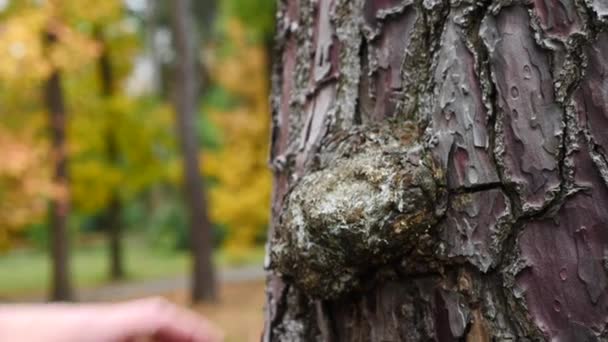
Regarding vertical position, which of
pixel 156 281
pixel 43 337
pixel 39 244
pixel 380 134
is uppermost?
pixel 39 244

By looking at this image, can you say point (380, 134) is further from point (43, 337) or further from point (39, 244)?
point (39, 244)

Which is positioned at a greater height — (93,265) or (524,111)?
(93,265)

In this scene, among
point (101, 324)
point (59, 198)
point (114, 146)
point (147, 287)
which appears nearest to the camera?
point (101, 324)

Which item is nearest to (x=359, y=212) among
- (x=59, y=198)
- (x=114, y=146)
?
(x=59, y=198)

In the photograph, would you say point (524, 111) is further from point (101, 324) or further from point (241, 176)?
point (241, 176)

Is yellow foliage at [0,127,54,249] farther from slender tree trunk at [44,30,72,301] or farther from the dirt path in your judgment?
the dirt path

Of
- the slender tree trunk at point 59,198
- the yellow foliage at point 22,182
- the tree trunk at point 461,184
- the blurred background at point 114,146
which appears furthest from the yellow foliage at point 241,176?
the tree trunk at point 461,184

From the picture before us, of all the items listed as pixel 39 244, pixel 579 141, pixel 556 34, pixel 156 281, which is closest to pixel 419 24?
pixel 556 34
